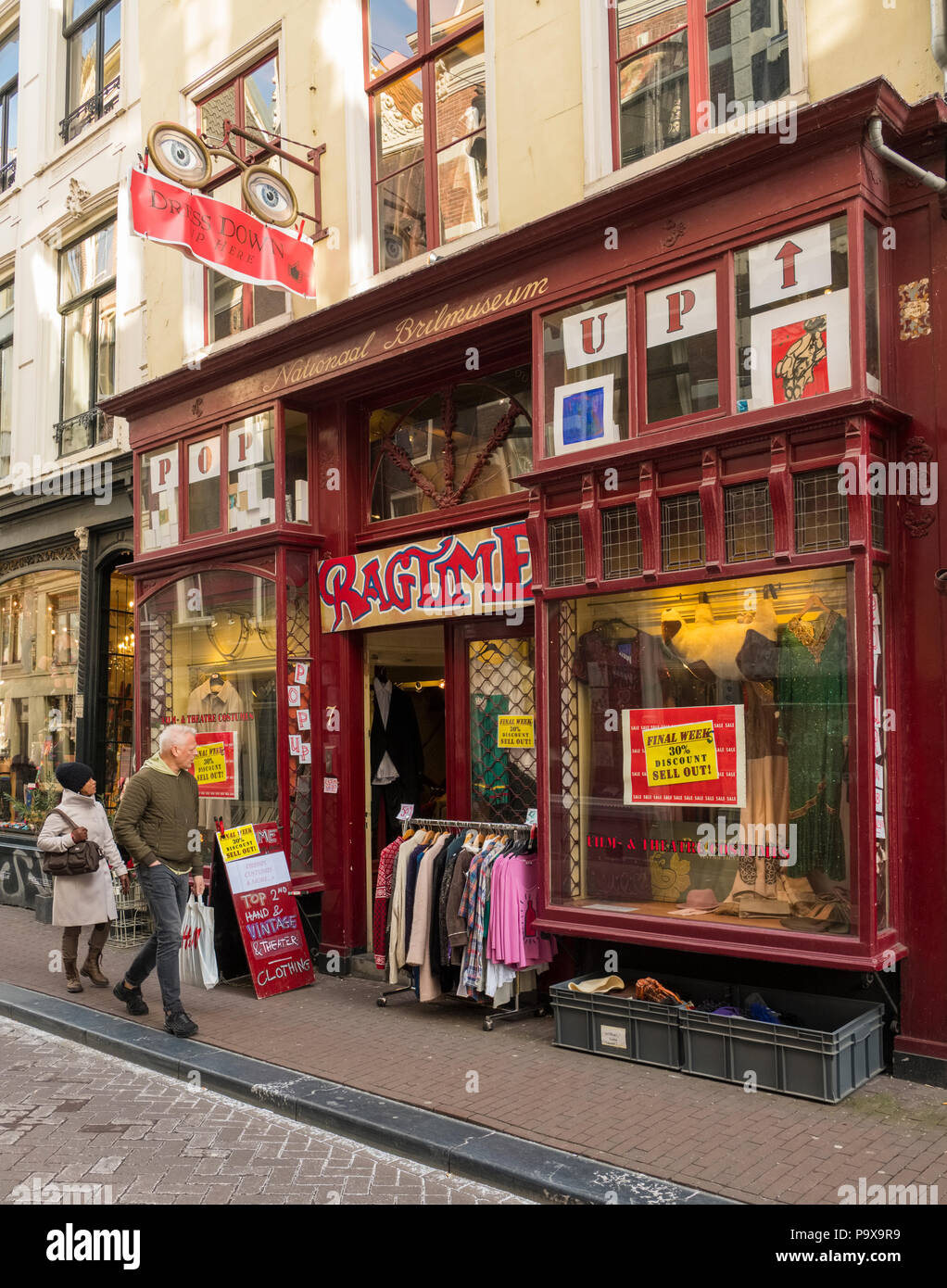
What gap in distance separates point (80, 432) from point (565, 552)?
8258mm

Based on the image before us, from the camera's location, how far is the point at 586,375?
7.19m

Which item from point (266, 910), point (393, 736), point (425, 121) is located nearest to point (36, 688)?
point (393, 736)

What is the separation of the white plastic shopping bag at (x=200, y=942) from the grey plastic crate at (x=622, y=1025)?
2.84 meters

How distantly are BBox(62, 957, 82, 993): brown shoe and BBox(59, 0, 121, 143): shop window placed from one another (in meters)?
9.65

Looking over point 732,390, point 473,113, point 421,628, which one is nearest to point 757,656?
point 732,390

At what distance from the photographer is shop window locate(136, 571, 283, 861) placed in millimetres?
9508

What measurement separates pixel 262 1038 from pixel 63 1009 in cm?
178

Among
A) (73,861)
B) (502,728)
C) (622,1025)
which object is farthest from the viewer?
(73,861)

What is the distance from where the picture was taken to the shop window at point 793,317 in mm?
6020

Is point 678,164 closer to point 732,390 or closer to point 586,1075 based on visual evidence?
point 732,390

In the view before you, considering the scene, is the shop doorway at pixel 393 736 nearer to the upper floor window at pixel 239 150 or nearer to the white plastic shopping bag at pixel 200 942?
the white plastic shopping bag at pixel 200 942

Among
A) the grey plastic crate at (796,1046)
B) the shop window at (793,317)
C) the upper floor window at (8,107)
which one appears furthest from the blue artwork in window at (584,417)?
the upper floor window at (8,107)

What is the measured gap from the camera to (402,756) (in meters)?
9.46

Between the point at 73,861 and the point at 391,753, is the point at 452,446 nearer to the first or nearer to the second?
the point at 391,753
